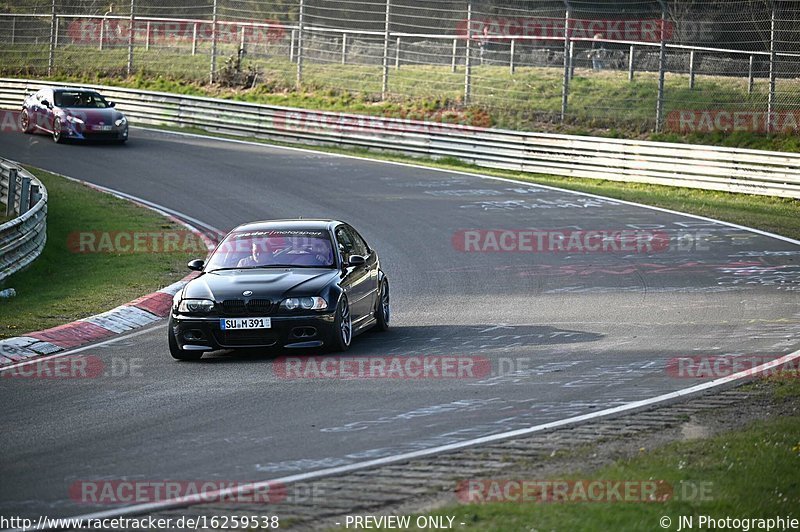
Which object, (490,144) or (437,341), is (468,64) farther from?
(437,341)

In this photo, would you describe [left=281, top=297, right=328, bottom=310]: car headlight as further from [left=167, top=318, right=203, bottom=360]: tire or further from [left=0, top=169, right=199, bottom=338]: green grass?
[left=0, top=169, right=199, bottom=338]: green grass

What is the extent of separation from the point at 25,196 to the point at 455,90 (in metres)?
17.6

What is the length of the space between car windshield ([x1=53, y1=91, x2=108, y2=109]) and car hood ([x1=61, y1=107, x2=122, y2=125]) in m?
0.23

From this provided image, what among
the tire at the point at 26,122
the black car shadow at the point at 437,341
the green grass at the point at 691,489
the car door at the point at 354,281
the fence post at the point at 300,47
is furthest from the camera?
the fence post at the point at 300,47

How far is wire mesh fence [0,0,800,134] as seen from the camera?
28.2m

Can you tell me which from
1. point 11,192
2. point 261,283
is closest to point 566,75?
point 11,192

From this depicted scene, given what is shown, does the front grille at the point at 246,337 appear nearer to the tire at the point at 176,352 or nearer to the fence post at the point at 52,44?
the tire at the point at 176,352

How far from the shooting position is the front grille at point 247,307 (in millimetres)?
11375

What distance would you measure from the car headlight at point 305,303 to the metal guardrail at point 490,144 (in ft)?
49.7

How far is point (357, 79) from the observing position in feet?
122

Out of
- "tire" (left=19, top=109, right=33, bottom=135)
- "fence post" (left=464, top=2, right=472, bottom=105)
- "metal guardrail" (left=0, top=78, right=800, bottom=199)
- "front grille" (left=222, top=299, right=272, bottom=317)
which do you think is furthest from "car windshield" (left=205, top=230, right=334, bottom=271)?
"tire" (left=19, top=109, right=33, bottom=135)

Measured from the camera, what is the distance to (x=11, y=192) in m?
20.5

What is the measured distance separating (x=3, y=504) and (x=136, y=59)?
38.2m

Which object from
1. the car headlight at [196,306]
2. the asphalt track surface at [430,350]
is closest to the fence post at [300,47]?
the asphalt track surface at [430,350]
